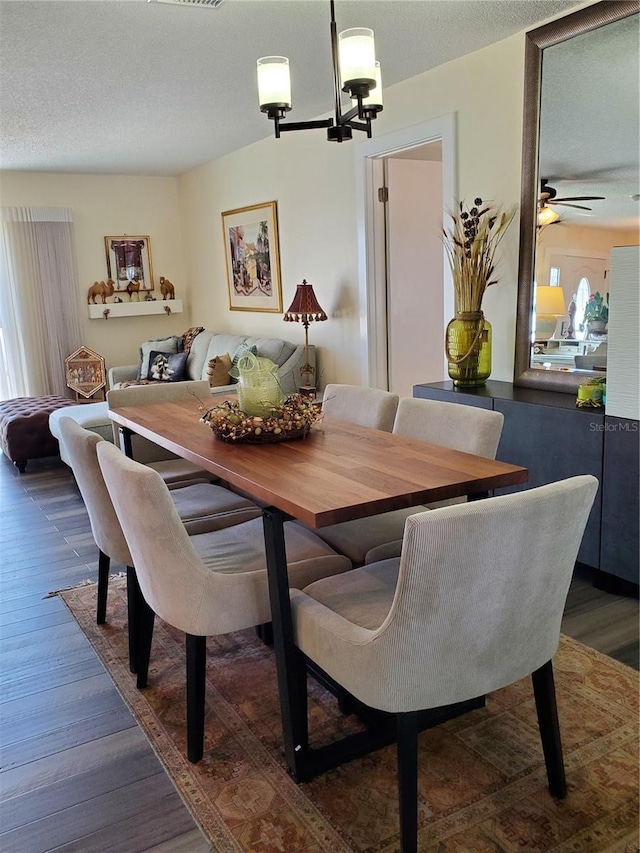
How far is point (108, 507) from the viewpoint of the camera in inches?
89.5

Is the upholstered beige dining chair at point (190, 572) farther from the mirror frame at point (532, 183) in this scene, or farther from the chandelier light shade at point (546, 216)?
the chandelier light shade at point (546, 216)

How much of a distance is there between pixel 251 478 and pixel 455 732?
0.99m

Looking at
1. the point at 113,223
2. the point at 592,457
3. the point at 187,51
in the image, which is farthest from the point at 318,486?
the point at 113,223

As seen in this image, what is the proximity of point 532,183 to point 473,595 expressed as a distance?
253 centimetres

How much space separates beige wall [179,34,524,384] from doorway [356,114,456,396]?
14 cm

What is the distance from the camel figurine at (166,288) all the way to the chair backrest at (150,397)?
13.8 ft

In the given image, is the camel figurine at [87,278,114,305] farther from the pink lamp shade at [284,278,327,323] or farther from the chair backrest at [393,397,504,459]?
the chair backrest at [393,397,504,459]

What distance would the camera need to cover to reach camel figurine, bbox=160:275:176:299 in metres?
7.28

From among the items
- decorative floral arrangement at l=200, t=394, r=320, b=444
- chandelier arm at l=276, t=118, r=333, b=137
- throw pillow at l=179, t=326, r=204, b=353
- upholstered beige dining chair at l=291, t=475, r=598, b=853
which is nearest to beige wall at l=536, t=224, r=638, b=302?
chandelier arm at l=276, t=118, r=333, b=137

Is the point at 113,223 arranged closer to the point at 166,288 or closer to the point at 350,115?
the point at 166,288

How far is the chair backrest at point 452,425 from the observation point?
7.41 feet

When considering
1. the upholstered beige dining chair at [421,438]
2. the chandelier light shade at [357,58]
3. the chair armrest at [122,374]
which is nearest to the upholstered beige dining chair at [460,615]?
the upholstered beige dining chair at [421,438]

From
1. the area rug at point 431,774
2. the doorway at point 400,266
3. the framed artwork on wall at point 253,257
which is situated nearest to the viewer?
the area rug at point 431,774

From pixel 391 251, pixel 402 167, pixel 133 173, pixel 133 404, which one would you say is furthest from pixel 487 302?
pixel 133 173
